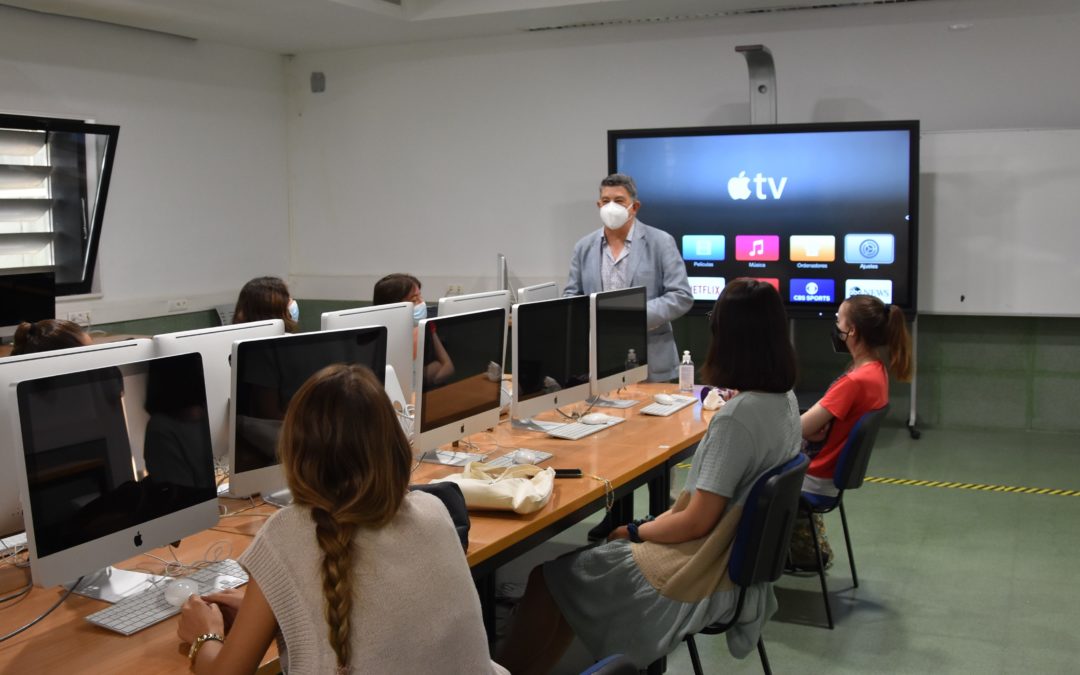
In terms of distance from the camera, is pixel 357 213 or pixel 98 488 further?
pixel 357 213

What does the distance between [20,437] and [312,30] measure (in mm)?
6055

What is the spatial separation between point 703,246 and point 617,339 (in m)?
2.72

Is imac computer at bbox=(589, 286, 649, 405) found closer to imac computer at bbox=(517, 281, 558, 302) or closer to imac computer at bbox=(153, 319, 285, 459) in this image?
imac computer at bbox=(517, 281, 558, 302)

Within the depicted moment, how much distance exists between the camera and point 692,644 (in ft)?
9.36

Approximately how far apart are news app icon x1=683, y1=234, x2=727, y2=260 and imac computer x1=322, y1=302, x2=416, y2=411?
3.35 metres

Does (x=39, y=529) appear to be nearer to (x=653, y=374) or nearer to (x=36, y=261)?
(x=653, y=374)

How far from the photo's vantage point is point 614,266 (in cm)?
523

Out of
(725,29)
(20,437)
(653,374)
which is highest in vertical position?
(725,29)

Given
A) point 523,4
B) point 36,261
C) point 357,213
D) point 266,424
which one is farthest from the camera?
point 357,213

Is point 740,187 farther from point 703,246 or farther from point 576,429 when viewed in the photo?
point 576,429

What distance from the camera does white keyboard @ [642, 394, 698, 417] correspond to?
4.25 meters

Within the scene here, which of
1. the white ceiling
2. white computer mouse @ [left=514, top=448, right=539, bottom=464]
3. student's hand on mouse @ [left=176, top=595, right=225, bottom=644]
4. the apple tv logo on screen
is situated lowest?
white computer mouse @ [left=514, top=448, right=539, bottom=464]

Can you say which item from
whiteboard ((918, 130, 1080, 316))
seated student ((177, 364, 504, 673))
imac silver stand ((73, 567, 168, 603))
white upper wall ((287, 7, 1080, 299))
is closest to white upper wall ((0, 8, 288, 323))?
white upper wall ((287, 7, 1080, 299))

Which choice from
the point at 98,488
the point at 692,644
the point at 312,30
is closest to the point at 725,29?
the point at 312,30
